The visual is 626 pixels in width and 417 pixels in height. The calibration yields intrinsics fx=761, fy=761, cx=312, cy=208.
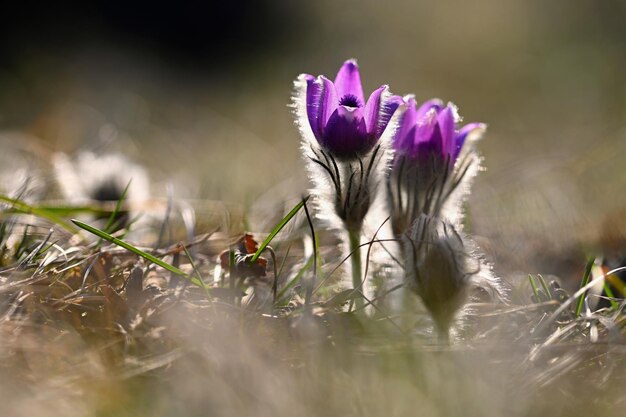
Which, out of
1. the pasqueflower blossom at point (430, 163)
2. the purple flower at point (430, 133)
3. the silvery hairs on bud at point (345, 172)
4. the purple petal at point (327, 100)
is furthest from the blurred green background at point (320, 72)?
the purple petal at point (327, 100)

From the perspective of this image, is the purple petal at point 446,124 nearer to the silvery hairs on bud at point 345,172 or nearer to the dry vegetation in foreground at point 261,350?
the silvery hairs on bud at point 345,172

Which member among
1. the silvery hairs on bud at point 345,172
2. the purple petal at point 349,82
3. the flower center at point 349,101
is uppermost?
the purple petal at point 349,82

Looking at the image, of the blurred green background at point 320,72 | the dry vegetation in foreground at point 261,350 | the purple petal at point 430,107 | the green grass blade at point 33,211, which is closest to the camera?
the dry vegetation in foreground at point 261,350

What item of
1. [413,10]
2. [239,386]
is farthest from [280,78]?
[239,386]

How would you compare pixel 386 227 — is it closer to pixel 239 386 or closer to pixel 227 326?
pixel 227 326

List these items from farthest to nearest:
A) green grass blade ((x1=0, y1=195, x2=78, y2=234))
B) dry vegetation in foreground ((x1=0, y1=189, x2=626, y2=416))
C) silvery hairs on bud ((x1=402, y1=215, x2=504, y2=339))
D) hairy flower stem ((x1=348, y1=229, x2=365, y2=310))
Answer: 1. green grass blade ((x1=0, y1=195, x2=78, y2=234))
2. hairy flower stem ((x1=348, y1=229, x2=365, y2=310))
3. silvery hairs on bud ((x1=402, y1=215, x2=504, y2=339))
4. dry vegetation in foreground ((x1=0, y1=189, x2=626, y2=416))

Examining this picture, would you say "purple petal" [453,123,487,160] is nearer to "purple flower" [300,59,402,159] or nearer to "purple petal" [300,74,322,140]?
"purple flower" [300,59,402,159]

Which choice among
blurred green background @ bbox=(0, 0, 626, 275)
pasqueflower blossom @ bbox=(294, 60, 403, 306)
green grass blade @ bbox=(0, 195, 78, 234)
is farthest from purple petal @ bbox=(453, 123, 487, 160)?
green grass blade @ bbox=(0, 195, 78, 234)

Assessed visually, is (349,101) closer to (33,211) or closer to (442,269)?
(442,269)

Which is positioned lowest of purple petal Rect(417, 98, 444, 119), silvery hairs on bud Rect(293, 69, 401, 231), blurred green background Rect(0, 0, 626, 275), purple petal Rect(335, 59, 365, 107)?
silvery hairs on bud Rect(293, 69, 401, 231)
